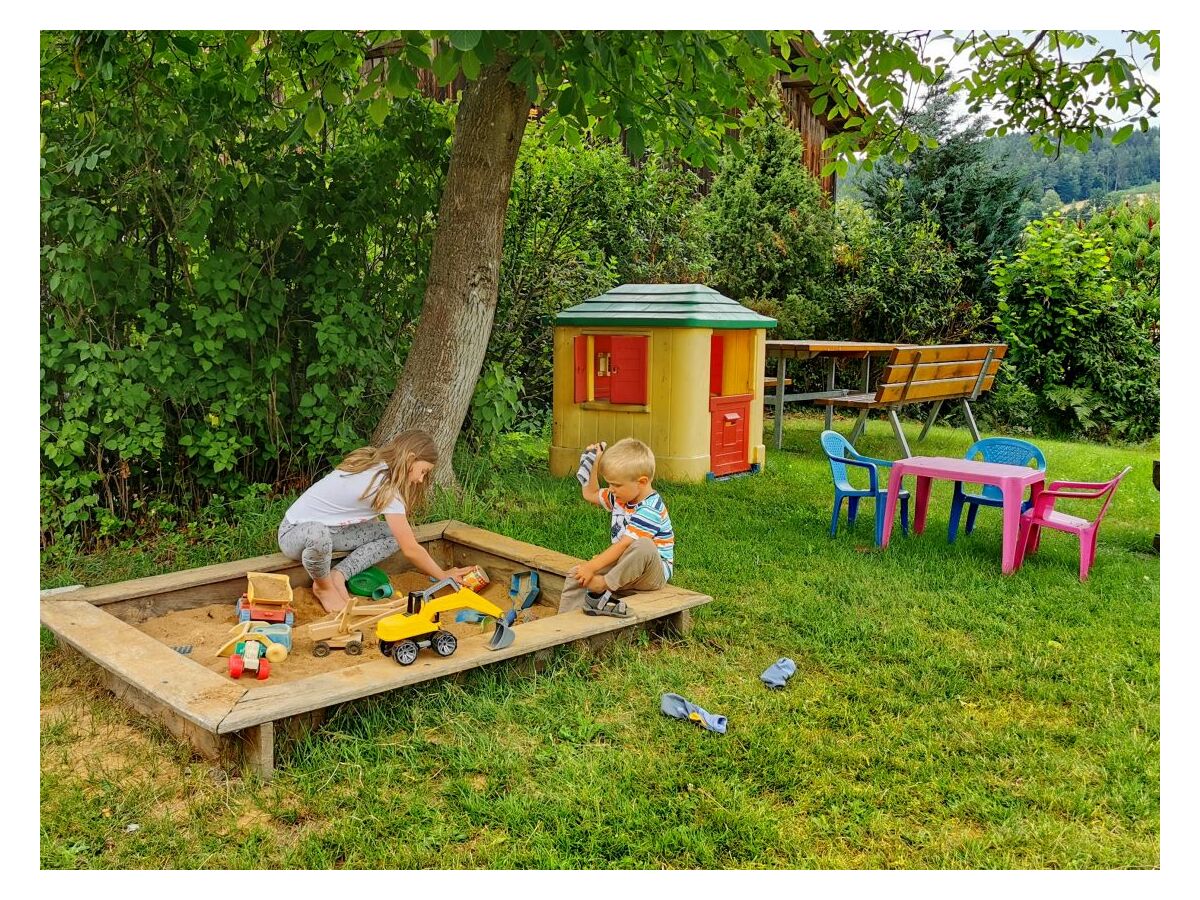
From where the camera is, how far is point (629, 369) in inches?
294

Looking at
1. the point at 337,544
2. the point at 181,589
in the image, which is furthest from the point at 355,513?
the point at 181,589

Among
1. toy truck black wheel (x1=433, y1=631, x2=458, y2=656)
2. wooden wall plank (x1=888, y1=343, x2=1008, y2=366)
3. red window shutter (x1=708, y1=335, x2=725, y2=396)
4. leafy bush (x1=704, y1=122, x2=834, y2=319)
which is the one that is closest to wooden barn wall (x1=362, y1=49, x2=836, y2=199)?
leafy bush (x1=704, y1=122, x2=834, y2=319)

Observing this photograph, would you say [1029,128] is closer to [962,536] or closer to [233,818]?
[962,536]

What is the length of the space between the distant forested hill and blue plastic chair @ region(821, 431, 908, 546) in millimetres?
2844

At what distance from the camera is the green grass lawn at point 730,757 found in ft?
8.81

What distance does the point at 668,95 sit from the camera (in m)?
Result: 5.88

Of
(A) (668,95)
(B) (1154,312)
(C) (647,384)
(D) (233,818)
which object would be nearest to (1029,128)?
(A) (668,95)

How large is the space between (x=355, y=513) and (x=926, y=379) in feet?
18.6

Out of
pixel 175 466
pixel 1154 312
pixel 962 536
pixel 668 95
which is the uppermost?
pixel 668 95

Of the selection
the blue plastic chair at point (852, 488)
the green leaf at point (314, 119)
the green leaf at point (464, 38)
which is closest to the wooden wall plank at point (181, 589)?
the green leaf at point (314, 119)

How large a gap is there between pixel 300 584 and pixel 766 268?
8521mm

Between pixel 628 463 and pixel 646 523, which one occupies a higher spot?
pixel 628 463

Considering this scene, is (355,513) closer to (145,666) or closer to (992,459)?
(145,666)

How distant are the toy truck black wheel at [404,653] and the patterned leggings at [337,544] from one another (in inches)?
51.9
